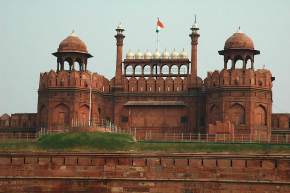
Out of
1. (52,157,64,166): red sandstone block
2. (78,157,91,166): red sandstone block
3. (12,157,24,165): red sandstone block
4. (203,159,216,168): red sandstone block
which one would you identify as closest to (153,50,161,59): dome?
(78,157,91,166): red sandstone block

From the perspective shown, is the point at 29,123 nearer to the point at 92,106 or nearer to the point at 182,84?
the point at 92,106

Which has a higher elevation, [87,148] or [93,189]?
[87,148]

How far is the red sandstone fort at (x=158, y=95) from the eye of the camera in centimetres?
4269

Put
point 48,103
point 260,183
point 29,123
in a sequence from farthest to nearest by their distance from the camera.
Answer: point 29,123
point 48,103
point 260,183

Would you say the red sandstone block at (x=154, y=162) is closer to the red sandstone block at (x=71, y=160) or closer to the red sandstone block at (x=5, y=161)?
the red sandstone block at (x=71, y=160)

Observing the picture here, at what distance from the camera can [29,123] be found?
4800 cm

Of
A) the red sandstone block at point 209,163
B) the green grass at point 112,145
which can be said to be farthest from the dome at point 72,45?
the red sandstone block at point 209,163

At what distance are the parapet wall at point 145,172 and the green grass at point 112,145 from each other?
801 millimetres

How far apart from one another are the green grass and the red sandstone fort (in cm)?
413

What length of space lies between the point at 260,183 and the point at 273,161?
1395mm

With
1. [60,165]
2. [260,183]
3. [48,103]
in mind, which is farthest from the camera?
[48,103]

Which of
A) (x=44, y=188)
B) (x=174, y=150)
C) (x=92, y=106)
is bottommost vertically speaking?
(x=44, y=188)

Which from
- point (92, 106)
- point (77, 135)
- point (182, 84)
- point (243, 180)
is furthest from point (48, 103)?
point (243, 180)

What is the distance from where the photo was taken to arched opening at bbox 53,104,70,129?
4391cm
